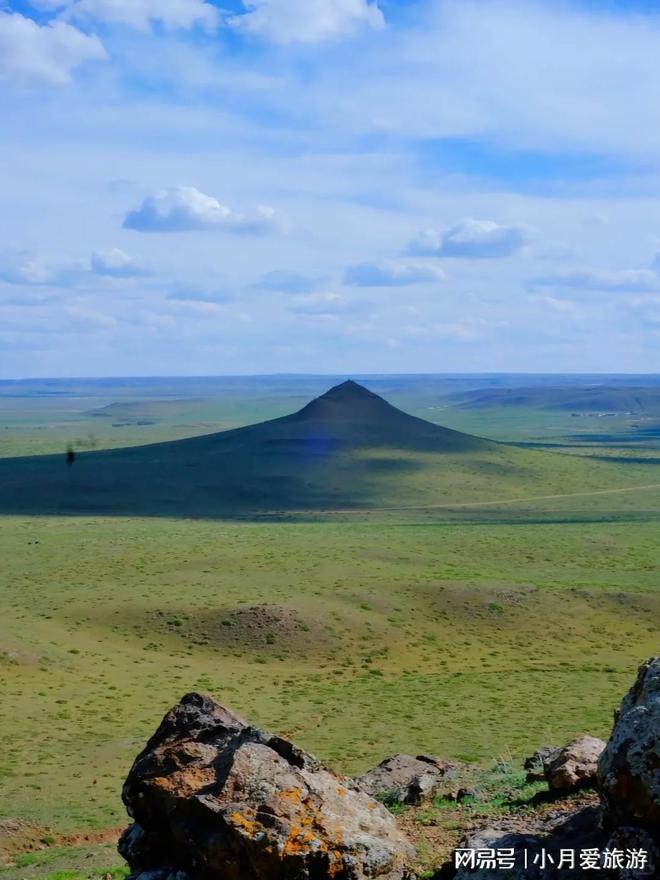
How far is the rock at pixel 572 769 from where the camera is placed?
13.2 meters

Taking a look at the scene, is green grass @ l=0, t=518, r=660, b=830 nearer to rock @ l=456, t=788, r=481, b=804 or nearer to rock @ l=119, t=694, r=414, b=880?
rock @ l=456, t=788, r=481, b=804

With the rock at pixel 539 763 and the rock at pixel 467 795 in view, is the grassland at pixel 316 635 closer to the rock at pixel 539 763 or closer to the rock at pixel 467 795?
the rock at pixel 539 763

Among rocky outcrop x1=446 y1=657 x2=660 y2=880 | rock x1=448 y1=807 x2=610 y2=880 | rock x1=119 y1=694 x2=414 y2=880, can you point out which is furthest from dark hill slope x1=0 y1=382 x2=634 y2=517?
rocky outcrop x1=446 y1=657 x2=660 y2=880

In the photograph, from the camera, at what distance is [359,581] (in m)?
54.8

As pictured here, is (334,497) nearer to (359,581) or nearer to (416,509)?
(416,509)

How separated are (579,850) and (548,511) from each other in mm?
83532

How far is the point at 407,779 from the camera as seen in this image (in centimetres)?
1786

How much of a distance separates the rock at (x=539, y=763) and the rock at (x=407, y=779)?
1538 millimetres

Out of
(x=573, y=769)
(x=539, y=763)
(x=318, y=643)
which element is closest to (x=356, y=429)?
(x=318, y=643)

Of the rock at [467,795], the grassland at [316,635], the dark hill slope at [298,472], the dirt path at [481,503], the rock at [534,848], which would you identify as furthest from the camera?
the dark hill slope at [298,472]

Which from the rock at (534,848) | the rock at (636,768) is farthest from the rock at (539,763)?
the rock at (636,768)

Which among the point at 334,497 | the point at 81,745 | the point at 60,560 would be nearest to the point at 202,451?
the point at 334,497

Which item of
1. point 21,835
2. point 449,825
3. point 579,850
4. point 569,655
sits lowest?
point 569,655

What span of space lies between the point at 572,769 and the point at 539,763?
3834 millimetres
